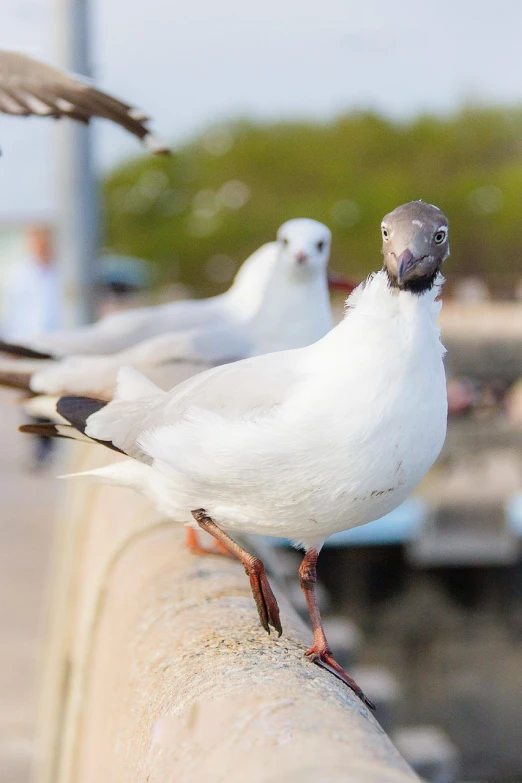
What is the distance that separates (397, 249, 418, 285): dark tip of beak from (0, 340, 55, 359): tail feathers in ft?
4.55

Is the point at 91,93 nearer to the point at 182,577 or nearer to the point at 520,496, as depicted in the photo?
the point at 182,577

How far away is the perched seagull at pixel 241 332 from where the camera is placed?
2.76 m

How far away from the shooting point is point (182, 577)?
274cm

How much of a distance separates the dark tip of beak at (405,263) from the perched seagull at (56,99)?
2.59ft

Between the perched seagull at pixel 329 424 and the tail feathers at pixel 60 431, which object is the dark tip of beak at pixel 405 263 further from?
the tail feathers at pixel 60 431

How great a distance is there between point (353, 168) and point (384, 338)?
54742 mm

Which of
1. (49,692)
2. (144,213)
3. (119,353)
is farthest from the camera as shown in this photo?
(144,213)

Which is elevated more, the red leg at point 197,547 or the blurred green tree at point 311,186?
the blurred green tree at point 311,186

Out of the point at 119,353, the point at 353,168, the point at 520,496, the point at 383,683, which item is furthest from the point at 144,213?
the point at 119,353

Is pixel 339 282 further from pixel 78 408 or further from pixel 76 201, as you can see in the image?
pixel 76 201

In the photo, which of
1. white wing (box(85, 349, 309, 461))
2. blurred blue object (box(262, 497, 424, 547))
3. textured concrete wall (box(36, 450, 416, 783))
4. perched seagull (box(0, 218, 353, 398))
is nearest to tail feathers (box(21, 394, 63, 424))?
perched seagull (box(0, 218, 353, 398))

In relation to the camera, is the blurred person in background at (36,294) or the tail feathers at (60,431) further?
the blurred person in background at (36,294)

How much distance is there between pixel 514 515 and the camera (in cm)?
1669

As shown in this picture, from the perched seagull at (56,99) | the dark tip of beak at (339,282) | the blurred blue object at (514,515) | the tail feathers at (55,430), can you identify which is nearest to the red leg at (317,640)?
the tail feathers at (55,430)
